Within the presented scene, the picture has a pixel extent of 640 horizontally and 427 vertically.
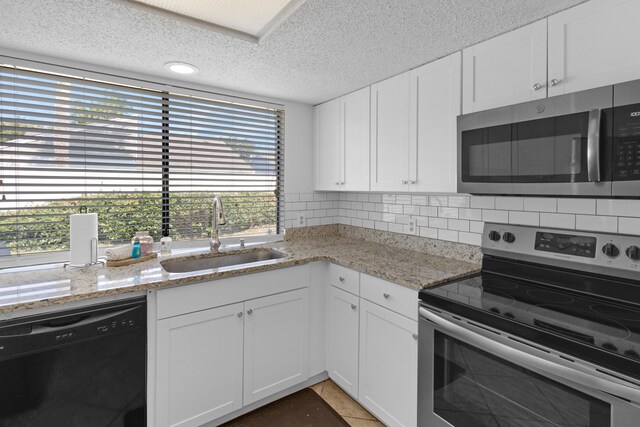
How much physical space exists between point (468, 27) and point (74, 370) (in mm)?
2432

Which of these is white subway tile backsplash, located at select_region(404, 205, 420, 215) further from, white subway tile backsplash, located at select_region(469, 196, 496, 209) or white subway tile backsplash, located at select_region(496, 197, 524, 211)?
white subway tile backsplash, located at select_region(496, 197, 524, 211)

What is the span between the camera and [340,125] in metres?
2.70

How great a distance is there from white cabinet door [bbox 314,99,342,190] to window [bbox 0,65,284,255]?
34 cm

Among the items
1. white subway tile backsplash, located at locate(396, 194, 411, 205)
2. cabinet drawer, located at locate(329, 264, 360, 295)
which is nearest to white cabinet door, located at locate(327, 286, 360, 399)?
cabinet drawer, located at locate(329, 264, 360, 295)

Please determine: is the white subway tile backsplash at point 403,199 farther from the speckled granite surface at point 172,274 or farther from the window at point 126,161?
the window at point 126,161

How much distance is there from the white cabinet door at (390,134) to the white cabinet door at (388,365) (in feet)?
2.82

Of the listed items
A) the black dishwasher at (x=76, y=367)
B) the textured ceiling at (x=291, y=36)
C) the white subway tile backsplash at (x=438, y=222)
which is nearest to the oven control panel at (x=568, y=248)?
the white subway tile backsplash at (x=438, y=222)

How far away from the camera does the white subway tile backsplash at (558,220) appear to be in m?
1.65

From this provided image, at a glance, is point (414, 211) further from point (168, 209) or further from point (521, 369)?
point (168, 209)

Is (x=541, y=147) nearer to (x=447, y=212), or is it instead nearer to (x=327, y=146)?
(x=447, y=212)

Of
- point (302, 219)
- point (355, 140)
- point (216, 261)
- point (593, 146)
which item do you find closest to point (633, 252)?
point (593, 146)

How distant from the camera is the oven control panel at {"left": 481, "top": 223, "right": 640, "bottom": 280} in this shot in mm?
1411

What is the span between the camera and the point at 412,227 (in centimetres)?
245

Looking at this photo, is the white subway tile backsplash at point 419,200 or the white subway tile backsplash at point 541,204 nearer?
the white subway tile backsplash at point 541,204
